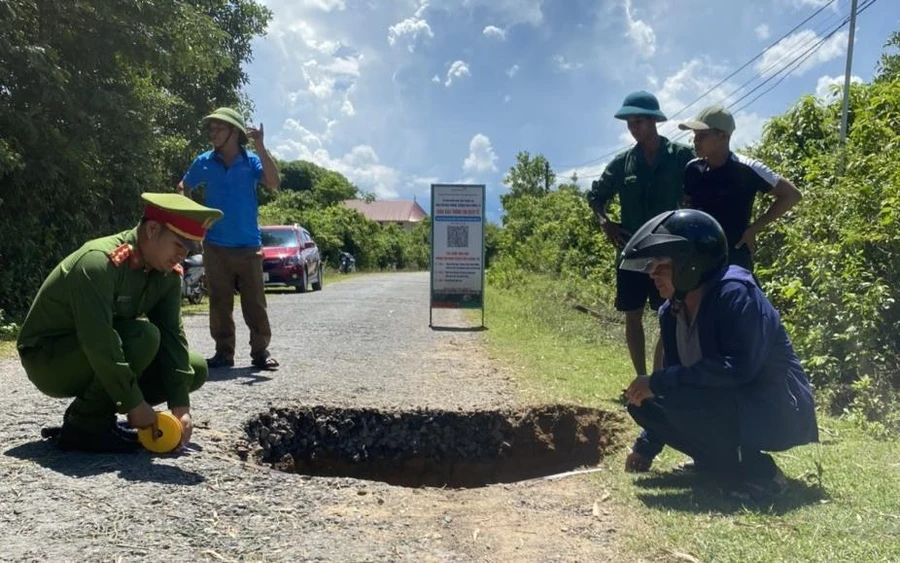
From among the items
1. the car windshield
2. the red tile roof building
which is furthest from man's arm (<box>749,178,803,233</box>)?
the red tile roof building

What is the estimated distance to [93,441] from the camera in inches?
142

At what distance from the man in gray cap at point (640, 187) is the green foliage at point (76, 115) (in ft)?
23.4

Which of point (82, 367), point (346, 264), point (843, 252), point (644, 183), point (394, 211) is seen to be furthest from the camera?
point (394, 211)

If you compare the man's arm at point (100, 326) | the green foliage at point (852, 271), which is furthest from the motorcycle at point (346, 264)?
the man's arm at point (100, 326)

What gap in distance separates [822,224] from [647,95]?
2360 millimetres

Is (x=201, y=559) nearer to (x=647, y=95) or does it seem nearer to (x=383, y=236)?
(x=647, y=95)

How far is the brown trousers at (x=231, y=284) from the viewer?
5941 millimetres

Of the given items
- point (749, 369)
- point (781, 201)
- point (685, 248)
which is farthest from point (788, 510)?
point (781, 201)

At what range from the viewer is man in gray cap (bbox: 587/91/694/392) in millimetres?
5008

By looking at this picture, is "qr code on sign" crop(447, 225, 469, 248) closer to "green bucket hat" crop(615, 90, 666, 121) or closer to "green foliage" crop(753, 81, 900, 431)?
"green foliage" crop(753, 81, 900, 431)

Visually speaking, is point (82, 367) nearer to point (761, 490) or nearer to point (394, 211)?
point (761, 490)

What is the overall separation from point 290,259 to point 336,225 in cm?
2442

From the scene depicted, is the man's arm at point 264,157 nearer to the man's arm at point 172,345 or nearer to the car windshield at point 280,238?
the man's arm at point 172,345

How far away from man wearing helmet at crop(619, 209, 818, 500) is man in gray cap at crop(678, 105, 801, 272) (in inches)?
48.1
